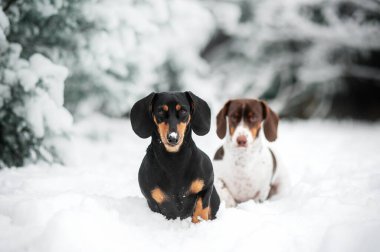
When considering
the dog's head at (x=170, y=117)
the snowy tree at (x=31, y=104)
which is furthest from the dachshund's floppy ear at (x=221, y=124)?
the snowy tree at (x=31, y=104)

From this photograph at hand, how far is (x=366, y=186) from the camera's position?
3676mm

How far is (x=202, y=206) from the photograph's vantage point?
2.90m

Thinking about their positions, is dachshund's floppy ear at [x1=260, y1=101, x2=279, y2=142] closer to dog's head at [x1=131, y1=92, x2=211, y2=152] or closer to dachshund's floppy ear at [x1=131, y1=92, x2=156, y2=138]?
dog's head at [x1=131, y1=92, x2=211, y2=152]

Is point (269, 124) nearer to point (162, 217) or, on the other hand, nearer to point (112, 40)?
point (162, 217)

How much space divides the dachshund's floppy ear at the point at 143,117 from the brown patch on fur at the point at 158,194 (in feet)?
1.29

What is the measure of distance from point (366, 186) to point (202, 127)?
174cm

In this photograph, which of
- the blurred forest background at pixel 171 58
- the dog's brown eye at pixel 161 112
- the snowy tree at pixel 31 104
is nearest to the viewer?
the dog's brown eye at pixel 161 112

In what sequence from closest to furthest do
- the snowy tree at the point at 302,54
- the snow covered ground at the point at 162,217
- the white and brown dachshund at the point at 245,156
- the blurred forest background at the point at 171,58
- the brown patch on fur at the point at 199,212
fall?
the snow covered ground at the point at 162,217 → the brown patch on fur at the point at 199,212 → the white and brown dachshund at the point at 245,156 → the blurred forest background at the point at 171,58 → the snowy tree at the point at 302,54

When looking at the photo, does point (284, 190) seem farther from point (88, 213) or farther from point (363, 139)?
point (363, 139)

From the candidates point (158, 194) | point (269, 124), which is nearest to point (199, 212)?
point (158, 194)

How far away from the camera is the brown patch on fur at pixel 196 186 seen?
2857 millimetres

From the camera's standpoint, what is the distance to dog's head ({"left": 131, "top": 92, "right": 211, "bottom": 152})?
2721 mm

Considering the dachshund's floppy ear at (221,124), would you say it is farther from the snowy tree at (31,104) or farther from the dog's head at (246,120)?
the snowy tree at (31,104)

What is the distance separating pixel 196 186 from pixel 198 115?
1.66 feet
